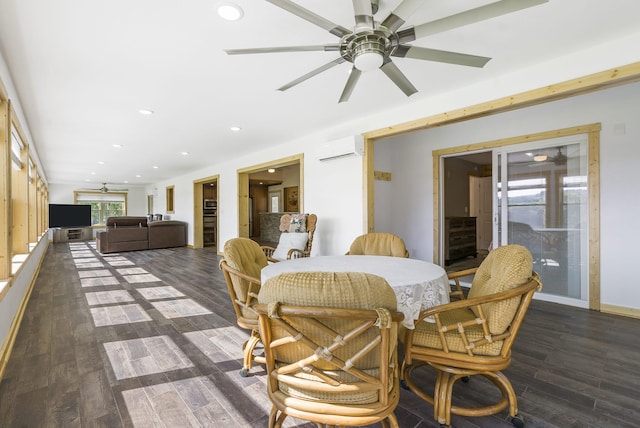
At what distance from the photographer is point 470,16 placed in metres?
1.43

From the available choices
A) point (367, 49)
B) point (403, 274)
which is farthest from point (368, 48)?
point (403, 274)

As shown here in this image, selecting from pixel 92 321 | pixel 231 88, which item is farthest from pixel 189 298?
pixel 231 88

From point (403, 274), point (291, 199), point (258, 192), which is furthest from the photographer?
point (258, 192)

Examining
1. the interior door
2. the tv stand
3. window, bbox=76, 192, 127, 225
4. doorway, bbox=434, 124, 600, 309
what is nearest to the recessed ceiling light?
doorway, bbox=434, 124, 600, 309

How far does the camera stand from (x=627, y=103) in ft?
10.6

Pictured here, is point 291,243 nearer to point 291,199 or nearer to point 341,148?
point 341,148

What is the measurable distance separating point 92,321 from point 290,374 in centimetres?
292

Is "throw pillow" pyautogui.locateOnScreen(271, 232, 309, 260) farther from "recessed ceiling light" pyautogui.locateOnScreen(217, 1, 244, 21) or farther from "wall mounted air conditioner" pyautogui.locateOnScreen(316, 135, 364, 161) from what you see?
"recessed ceiling light" pyautogui.locateOnScreen(217, 1, 244, 21)

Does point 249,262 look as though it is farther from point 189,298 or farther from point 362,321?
point 189,298

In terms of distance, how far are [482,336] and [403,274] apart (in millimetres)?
498

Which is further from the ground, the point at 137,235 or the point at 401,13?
the point at 401,13

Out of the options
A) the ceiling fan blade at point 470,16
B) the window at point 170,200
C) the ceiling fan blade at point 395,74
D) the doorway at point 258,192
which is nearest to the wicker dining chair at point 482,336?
the ceiling fan blade at point 470,16

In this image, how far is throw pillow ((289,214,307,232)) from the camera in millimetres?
4316

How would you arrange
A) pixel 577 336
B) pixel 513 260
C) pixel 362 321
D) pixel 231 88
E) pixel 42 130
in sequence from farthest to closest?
pixel 42 130, pixel 231 88, pixel 577 336, pixel 513 260, pixel 362 321
